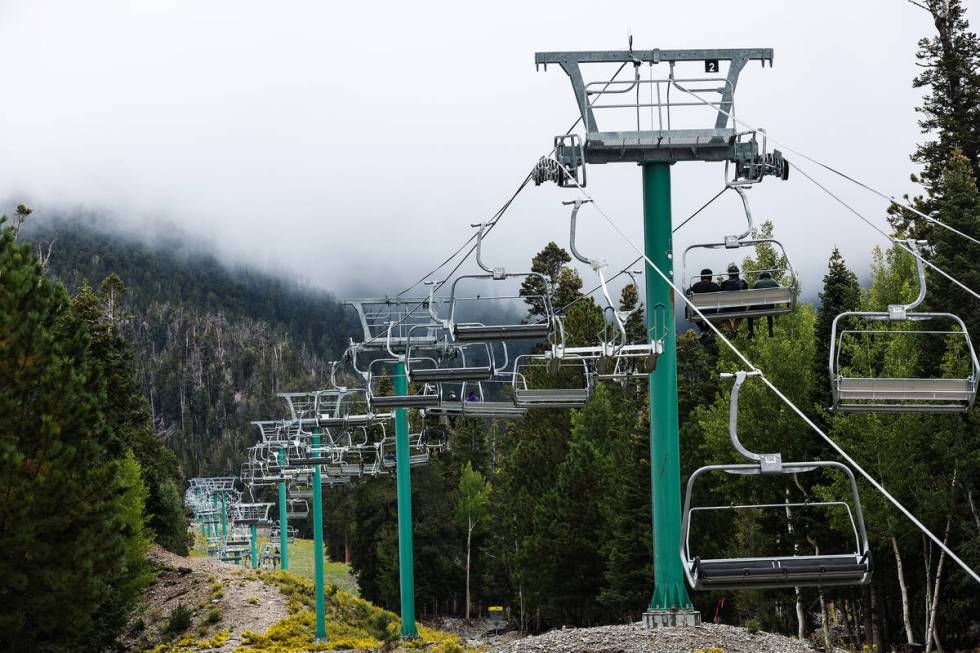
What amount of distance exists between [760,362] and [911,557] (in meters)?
7.01

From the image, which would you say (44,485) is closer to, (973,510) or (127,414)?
(973,510)

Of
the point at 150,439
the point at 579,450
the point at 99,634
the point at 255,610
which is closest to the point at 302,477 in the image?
the point at 255,610

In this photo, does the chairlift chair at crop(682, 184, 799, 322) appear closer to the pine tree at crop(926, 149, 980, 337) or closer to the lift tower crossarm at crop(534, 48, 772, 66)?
the lift tower crossarm at crop(534, 48, 772, 66)

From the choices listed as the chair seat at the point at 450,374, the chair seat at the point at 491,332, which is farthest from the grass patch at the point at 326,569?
the chair seat at the point at 491,332

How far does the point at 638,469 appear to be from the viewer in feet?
134

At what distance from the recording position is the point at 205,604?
4500 cm

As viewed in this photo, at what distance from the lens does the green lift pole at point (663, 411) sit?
17.8 m

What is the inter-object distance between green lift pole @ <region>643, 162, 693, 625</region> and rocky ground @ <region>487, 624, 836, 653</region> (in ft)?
1.84

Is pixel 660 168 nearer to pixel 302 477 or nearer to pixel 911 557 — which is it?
pixel 911 557

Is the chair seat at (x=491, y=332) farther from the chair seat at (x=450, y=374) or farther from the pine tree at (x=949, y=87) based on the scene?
the pine tree at (x=949, y=87)

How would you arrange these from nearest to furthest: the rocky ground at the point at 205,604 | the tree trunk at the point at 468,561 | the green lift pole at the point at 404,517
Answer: the green lift pole at the point at 404,517
the rocky ground at the point at 205,604
the tree trunk at the point at 468,561

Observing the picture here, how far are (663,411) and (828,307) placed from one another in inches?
843

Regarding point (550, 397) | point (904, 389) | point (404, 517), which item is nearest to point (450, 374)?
point (550, 397)

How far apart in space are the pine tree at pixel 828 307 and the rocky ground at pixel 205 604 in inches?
746
